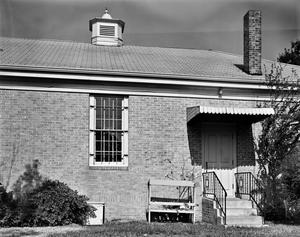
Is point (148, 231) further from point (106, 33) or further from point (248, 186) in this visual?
point (106, 33)

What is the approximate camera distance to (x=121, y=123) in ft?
36.3

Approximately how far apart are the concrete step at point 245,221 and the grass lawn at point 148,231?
0.37m

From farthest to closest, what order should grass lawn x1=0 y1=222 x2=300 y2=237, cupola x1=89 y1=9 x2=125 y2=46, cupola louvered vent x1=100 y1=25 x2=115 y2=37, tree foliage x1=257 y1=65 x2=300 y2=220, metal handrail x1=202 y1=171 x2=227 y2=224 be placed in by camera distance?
cupola louvered vent x1=100 y1=25 x2=115 y2=37
cupola x1=89 y1=9 x2=125 y2=46
tree foliage x1=257 y1=65 x2=300 y2=220
metal handrail x1=202 y1=171 x2=227 y2=224
grass lawn x1=0 y1=222 x2=300 y2=237

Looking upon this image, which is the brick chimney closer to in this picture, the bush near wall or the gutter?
the gutter

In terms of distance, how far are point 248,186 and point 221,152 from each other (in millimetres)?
1282

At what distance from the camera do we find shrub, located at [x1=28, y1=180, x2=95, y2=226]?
9273mm

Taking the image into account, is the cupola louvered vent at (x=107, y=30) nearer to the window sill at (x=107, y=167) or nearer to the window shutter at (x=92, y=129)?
the window shutter at (x=92, y=129)

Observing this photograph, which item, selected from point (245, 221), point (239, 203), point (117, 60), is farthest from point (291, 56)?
point (245, 221)

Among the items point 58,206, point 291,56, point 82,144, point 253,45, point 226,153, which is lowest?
point 58,206

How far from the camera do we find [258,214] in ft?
33.6

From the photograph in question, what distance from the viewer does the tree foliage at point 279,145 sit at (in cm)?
1115

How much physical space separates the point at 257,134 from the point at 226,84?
6.26 feet

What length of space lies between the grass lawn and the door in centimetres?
237

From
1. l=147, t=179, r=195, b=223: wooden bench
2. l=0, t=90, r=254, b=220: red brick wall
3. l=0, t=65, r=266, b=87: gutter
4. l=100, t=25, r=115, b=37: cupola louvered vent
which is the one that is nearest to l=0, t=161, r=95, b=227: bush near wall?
l=0, t=90, r=254, b=220: red brick wall
